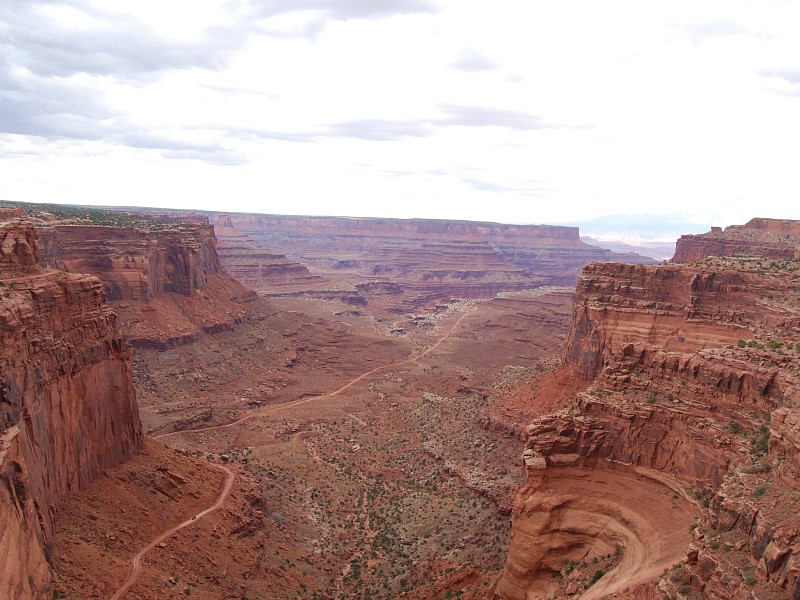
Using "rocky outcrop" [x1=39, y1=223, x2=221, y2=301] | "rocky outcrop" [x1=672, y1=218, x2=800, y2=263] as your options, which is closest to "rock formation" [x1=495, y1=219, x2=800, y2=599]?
"rocky outcrop" [x1=672, y1=218, x2=800, y2=263]

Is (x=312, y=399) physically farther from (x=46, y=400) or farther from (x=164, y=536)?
(x=46, y=400)

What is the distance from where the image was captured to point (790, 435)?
19.0m

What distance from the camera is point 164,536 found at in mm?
29938

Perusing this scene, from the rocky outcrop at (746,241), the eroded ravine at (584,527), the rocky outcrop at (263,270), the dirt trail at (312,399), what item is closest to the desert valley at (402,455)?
the eroded ravine at (584,527)

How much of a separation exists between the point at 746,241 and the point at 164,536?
75717mm

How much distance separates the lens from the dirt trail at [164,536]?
83.8 feet

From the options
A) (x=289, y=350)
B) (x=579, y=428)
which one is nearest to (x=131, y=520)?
(x=579, y=428)

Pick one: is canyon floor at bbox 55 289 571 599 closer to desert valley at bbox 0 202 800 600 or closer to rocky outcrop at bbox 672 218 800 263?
desert valley at bbox 0 202 800 600

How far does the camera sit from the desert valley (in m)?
20.8

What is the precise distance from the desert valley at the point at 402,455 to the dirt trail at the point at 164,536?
0.42ft

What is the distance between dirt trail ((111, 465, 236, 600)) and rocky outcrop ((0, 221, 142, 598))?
3.22 meters

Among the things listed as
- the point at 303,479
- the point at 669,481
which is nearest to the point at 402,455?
the point at 303,479

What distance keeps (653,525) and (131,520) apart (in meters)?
23.2

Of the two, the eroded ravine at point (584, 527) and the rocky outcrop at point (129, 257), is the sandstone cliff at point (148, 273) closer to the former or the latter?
the rocky outcrop at point (129, 257)
